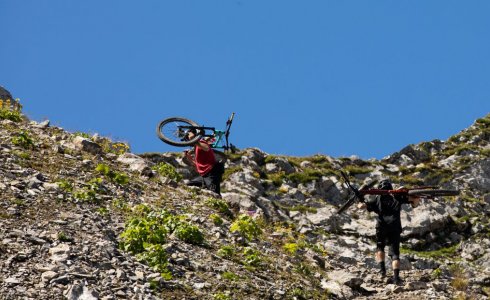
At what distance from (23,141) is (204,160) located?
23.3ft

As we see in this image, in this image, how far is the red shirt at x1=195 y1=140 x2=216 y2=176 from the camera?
24.6 metres

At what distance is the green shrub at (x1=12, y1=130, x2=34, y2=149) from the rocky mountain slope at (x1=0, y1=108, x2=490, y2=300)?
5 cm

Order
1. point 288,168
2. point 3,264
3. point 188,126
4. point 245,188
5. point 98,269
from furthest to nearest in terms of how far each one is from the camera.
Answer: point 288,168 < point 245,188 < point 188,126 < point 98,269 < point 3,264

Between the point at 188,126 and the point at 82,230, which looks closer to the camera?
the point at 82,230

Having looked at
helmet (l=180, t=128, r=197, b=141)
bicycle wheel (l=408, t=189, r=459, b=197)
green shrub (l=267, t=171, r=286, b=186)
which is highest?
green shrub (l=267, t=171, r=286, b=186)

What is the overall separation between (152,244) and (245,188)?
17.5 metres

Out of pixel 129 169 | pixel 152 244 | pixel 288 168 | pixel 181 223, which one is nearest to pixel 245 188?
pixel 288 168

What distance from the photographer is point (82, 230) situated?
1438 centimetres

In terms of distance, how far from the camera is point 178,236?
54.6ft

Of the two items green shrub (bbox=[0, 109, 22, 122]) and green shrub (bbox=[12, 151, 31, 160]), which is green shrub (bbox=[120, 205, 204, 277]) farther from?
green shrub (bbox=[0, 109, 22, 122])

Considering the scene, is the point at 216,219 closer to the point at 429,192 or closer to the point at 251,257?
the point at 251,257

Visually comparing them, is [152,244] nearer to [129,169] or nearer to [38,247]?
[38,247]

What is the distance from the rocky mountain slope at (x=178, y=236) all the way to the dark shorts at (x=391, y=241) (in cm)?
89

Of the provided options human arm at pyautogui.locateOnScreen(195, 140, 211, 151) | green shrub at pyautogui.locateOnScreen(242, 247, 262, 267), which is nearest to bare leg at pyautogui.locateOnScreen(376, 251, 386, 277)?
green shrub at pyautogui.locateOnScreen(242, 247, 262, 267)
